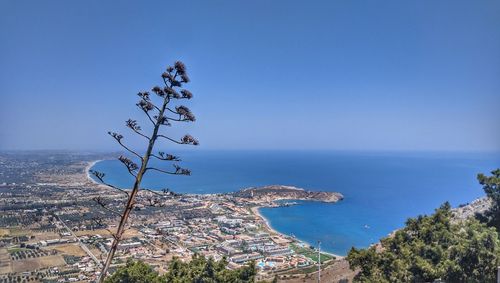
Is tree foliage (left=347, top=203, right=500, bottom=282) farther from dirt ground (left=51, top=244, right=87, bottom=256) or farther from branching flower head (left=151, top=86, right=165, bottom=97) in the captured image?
dirt ground (left=51, top=244, right=87, bottom=256)

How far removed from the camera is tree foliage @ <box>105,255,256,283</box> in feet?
35.1

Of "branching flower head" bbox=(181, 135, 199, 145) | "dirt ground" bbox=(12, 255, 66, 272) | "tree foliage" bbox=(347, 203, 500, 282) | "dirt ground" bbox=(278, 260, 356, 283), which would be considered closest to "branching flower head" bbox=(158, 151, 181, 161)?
"branching flower head" bbox=(181, 135, 199, 145)

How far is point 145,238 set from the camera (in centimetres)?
3278

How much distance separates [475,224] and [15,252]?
99.3ft

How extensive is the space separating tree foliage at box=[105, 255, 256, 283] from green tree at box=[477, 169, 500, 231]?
26.5ft

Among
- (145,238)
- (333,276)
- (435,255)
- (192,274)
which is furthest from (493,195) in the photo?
(145,238)

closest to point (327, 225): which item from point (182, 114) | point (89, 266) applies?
point (89, 266)

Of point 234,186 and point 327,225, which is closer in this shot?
point 327,225

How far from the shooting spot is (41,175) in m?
62.8

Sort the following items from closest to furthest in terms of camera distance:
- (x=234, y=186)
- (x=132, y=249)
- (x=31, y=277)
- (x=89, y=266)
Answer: (x=31, y=277)
(x=89, y=266)
(x=132, y=249)
(x=234, y=186)

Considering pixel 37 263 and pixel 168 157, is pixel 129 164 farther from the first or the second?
pixel 37 263

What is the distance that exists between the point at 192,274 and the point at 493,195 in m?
10.1

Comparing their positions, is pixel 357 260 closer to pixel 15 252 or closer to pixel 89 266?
pixel 89 266

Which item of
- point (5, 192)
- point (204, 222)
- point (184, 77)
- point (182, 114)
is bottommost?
point (204, 222)
